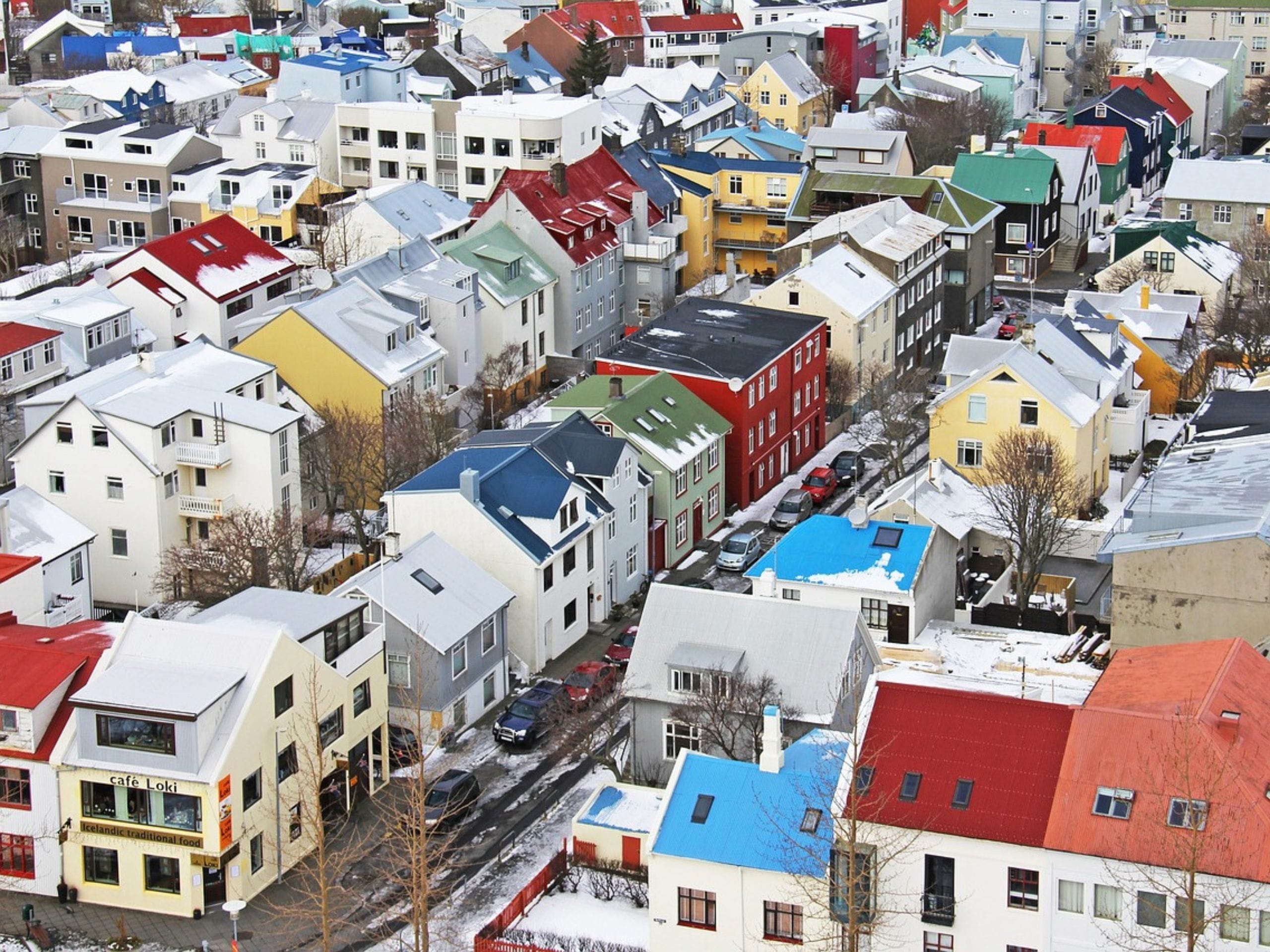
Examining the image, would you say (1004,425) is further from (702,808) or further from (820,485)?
(702,808)

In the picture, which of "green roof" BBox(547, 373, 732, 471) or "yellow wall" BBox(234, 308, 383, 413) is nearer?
"green roof" BBox(547, 373, 732, 471)

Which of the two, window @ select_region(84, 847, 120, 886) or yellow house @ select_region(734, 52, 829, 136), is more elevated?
yellow house @ select_region(734, 52, 829, 136)

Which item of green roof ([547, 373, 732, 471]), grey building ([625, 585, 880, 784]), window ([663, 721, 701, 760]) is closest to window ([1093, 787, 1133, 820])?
grey building ([625, 585, 880, 784])

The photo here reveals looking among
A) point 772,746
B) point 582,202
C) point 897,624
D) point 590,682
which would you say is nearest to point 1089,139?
point 582,202

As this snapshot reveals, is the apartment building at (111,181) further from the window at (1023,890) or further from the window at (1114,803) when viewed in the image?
the window at (1114,803)

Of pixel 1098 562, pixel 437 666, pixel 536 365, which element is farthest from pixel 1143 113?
pixel 437 666

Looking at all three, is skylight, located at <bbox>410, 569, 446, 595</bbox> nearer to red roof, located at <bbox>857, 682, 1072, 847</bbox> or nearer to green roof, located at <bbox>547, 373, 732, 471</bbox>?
green roof, located at <bbox>547, 373, 732, 471</bbox>
